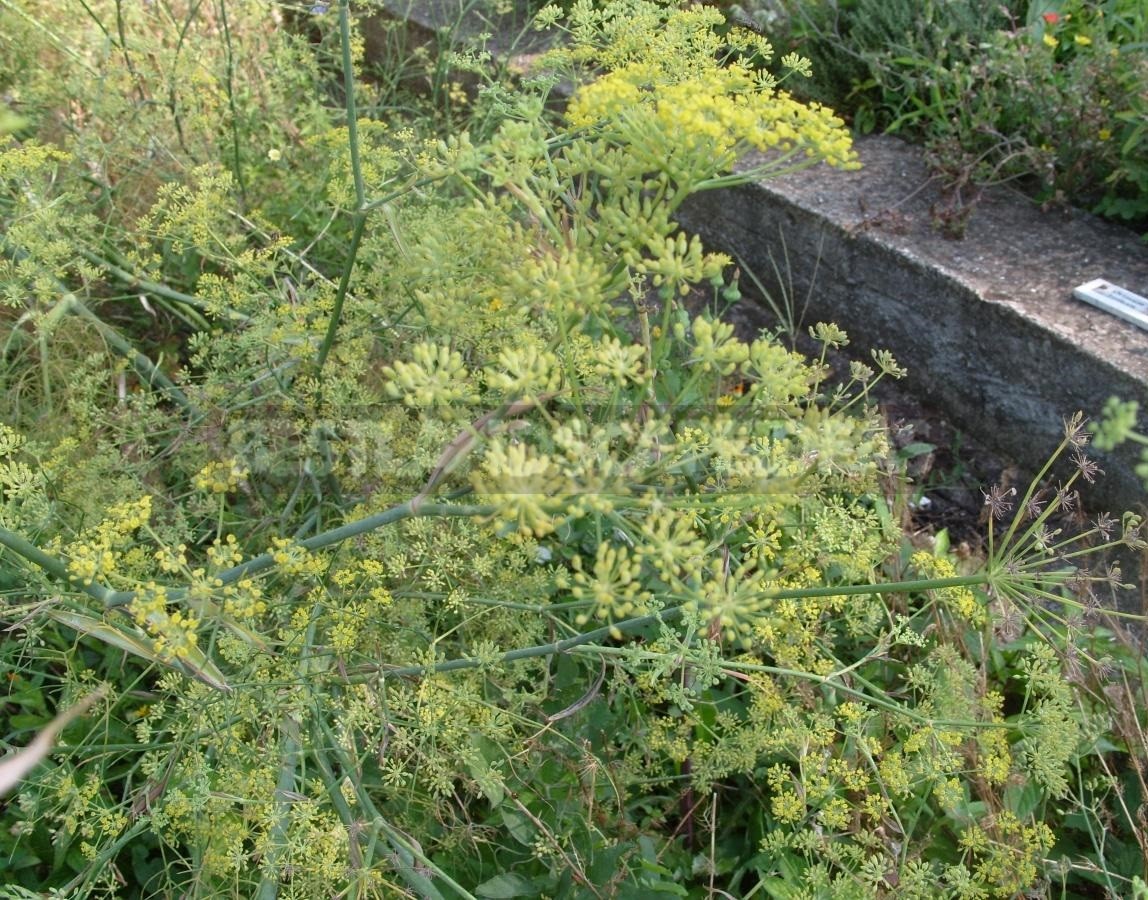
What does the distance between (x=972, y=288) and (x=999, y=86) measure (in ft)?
3.11

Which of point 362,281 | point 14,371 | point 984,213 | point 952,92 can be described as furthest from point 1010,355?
point 14,371

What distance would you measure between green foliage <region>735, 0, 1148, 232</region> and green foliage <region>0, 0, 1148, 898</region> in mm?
1412

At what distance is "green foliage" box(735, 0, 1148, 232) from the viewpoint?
3.06 meters

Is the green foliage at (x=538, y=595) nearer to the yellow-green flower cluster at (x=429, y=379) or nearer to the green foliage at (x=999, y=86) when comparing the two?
A: the yellow-green flower cluster at (x=429, y=379)

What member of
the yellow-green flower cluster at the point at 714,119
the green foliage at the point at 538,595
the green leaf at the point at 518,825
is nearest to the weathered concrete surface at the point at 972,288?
the green foliage at the point at 538,595

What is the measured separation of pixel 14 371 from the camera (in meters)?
2.80

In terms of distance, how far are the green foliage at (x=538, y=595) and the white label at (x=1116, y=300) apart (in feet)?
3.03

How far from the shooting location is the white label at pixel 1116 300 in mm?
2693

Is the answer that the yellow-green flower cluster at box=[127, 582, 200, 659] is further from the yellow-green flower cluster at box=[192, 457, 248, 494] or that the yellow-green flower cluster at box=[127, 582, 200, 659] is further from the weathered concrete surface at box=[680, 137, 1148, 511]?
the weathered concrete surface at box=[680, 137, 1148, 511]

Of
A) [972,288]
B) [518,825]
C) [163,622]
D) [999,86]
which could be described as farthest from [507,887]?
[999,86]

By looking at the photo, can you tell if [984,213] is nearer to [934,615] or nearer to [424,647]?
[934,615]

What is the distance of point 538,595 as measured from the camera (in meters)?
1.79

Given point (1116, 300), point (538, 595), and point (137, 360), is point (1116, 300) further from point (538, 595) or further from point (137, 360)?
point (137, 360)

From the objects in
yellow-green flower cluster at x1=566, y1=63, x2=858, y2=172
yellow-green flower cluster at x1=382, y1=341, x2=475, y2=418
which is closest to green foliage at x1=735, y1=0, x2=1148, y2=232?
yellow-green flower cluster at x1=566, y1=63, x2=858, y2=172
